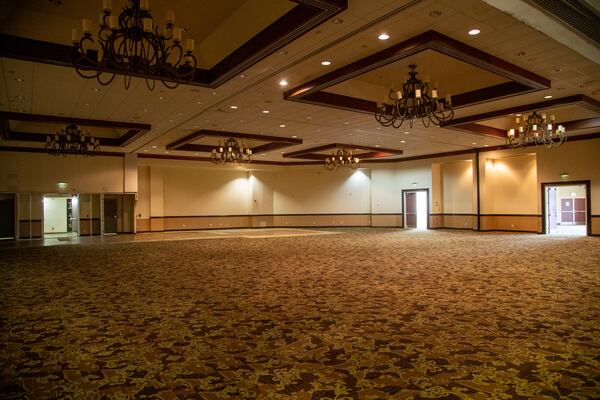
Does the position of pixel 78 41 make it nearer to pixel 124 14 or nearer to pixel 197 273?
pixel 124 14

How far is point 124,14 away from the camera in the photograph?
15.9 feet

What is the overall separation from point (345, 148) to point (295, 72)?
976cm

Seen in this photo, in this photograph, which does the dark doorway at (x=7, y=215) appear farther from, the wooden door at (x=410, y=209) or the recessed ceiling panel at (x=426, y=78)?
the wooden door at (x=410, y=209)

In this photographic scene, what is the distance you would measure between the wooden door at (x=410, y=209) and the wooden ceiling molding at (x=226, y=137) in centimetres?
835

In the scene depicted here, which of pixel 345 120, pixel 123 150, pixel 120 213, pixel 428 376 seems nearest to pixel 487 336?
pixel 428 376

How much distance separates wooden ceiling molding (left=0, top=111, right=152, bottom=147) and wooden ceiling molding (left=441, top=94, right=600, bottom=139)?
381 inches

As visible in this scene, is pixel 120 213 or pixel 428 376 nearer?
pixel 428 376

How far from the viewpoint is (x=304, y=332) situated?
161 inches

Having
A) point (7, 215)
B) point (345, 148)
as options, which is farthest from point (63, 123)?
point (345, 148)

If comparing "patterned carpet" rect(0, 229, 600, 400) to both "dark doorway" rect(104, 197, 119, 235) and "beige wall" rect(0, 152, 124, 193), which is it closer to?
"beige wall" rect(0, 152, 124, 193)

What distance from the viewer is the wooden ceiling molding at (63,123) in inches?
442

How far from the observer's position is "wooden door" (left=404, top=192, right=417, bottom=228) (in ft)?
70.4

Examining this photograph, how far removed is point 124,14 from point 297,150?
1378 cm

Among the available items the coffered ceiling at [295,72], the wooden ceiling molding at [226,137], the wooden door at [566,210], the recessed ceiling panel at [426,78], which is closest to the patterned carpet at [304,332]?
the coffered ceiling at [295,72]
